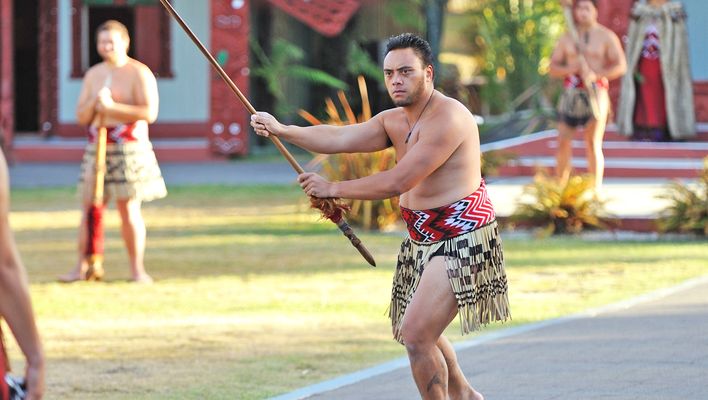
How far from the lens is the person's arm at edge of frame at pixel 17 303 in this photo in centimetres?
396

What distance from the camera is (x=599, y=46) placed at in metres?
14.8

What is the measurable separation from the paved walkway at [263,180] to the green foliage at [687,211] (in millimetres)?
224

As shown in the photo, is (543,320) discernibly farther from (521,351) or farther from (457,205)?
(457,205)

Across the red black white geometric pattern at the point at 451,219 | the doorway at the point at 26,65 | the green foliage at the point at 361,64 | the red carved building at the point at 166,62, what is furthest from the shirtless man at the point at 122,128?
the doorway at the point at 26,65

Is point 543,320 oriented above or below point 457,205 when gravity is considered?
below

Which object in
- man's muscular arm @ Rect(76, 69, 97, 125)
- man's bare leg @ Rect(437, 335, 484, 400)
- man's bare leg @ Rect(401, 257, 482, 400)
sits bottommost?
man's bare leg @ Rect(437, 335, 484, 400)

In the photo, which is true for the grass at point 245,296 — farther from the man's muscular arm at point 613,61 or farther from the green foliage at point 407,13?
the green foliage at point 407,13

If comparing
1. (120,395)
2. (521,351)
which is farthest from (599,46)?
(120,395)

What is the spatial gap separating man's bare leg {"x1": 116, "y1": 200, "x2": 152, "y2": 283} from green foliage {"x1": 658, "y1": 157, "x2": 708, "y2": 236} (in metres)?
4.96

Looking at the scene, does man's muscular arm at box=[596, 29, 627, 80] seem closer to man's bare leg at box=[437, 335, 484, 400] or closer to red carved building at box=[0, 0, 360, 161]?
man's bare leg at box=[437, 335, 484, 400]

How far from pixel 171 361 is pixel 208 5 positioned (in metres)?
16.6

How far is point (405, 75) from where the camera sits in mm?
6059

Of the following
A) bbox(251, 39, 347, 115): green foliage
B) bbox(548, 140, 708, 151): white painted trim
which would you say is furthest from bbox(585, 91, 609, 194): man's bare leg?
bbox(251, 39, 347, 115): green foliage

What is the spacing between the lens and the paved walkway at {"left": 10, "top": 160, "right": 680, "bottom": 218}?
1505 cm
